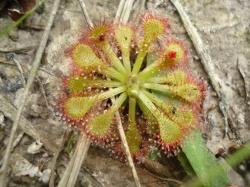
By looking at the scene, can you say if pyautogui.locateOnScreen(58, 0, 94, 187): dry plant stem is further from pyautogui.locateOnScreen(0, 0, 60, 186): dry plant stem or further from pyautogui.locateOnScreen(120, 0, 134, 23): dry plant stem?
pyautogui.locateOnScreen(120, 0, 134, 23): dry plant stem

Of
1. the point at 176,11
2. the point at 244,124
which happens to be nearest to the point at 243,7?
the point at 176,11

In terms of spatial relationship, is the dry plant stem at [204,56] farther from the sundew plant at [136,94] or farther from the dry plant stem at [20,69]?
the dry plant stem at [20,69]

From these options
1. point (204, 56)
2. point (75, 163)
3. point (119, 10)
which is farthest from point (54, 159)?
point (204, 56)

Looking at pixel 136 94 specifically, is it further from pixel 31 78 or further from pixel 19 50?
pixel 19 50

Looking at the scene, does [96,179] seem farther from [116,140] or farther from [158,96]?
[158,96]

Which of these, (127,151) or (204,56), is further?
(204,56)
